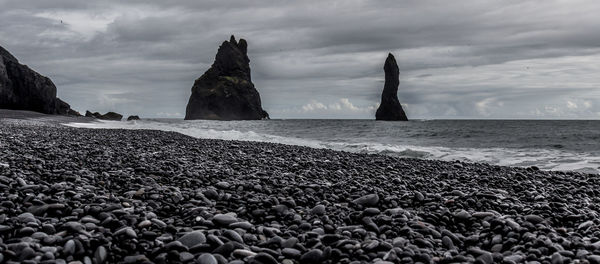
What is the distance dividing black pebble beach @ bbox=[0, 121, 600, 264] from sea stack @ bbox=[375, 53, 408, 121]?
142 m

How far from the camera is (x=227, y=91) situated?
543 feet

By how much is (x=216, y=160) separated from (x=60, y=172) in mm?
4048

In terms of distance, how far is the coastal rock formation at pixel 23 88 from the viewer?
59.1 meters

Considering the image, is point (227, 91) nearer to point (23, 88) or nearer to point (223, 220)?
point (23, 88)

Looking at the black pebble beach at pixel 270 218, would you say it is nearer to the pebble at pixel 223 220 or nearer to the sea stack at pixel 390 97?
the pebble at pixel 223 220

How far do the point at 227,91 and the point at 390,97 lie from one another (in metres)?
61.1

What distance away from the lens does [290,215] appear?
5.45 meters

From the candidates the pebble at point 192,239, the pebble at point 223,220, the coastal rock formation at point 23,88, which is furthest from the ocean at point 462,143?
the coastal rock formation at point 23,88

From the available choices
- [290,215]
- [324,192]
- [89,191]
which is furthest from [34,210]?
[324,192]

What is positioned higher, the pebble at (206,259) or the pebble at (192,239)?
the pebble at (192,239)

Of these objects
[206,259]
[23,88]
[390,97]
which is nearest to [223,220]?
[206,259]

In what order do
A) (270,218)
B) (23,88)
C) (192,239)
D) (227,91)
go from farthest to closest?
(227,91)
(23,88)
(270,218)
(192,239)

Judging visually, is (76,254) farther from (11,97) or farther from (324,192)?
(11,97)

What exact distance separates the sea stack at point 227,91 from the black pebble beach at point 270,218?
517 feet
